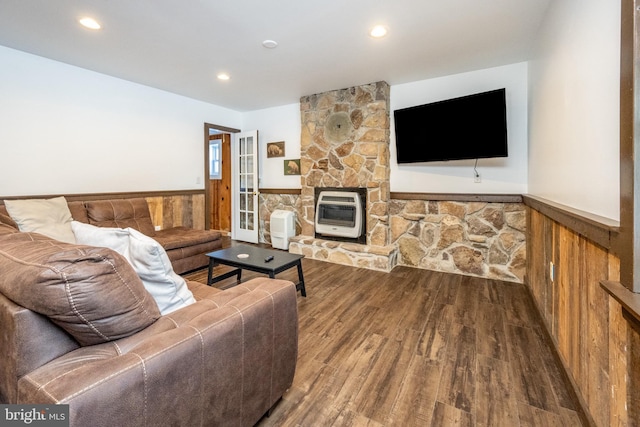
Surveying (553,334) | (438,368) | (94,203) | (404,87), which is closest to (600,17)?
(553,334)

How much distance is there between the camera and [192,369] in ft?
3.11

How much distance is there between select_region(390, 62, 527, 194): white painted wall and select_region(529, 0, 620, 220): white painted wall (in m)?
0.76

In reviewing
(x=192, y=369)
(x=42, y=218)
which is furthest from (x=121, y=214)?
(x=192, y=369)

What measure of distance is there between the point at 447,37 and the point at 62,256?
322 centimetres

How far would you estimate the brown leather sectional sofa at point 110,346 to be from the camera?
77 centimetres

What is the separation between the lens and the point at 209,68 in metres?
3.37

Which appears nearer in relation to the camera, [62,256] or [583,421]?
[62,256]

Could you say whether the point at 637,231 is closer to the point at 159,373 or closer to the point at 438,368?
the point at 438,368

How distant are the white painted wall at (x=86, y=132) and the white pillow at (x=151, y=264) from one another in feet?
8.78

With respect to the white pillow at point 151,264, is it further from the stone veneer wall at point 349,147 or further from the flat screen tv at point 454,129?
the flat screen tv at point 454,129

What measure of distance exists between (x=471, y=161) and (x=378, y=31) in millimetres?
1952

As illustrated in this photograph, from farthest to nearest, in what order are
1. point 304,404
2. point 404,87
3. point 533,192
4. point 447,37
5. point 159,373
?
point 404,87 < point 533,192 < point 447,37 < point 304,404 < point 159,373

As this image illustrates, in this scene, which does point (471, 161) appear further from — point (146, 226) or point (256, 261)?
point (146, 226)

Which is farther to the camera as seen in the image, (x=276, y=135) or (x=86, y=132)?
(x=276, y=135)
